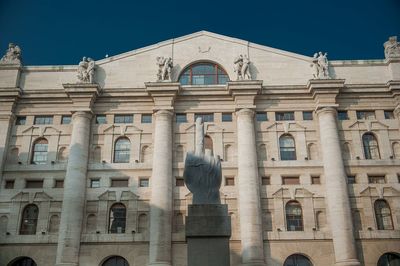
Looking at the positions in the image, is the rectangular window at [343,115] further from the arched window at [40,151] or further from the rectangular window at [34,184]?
the rectangular window at [34,184]

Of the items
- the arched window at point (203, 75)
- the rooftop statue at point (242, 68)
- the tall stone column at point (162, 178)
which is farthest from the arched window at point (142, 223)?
the rooftop statue at point (242, 68)

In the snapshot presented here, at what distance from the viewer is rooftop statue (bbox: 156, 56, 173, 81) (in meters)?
40.3

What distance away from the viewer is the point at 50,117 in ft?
133

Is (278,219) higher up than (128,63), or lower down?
lower down

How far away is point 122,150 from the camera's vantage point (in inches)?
1549

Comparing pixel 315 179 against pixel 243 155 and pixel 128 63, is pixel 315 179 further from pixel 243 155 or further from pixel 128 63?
pixel 128 63

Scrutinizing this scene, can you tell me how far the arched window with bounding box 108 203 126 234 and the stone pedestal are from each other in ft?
57.7

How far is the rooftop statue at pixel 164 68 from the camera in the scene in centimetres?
4028

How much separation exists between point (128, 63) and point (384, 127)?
2287cm

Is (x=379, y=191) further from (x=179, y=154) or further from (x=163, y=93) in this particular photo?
(x=163, y=93)

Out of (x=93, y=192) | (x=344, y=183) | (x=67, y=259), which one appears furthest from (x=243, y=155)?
(x=67, y=259)

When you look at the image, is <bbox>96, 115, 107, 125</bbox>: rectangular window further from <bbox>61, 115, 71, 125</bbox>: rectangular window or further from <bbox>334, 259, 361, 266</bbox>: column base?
<bbox>334, 259, 361, 266</bbox>: column base

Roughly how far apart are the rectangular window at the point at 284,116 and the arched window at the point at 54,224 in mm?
19769

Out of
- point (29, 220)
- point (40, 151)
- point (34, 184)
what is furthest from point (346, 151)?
point (29, 220)
